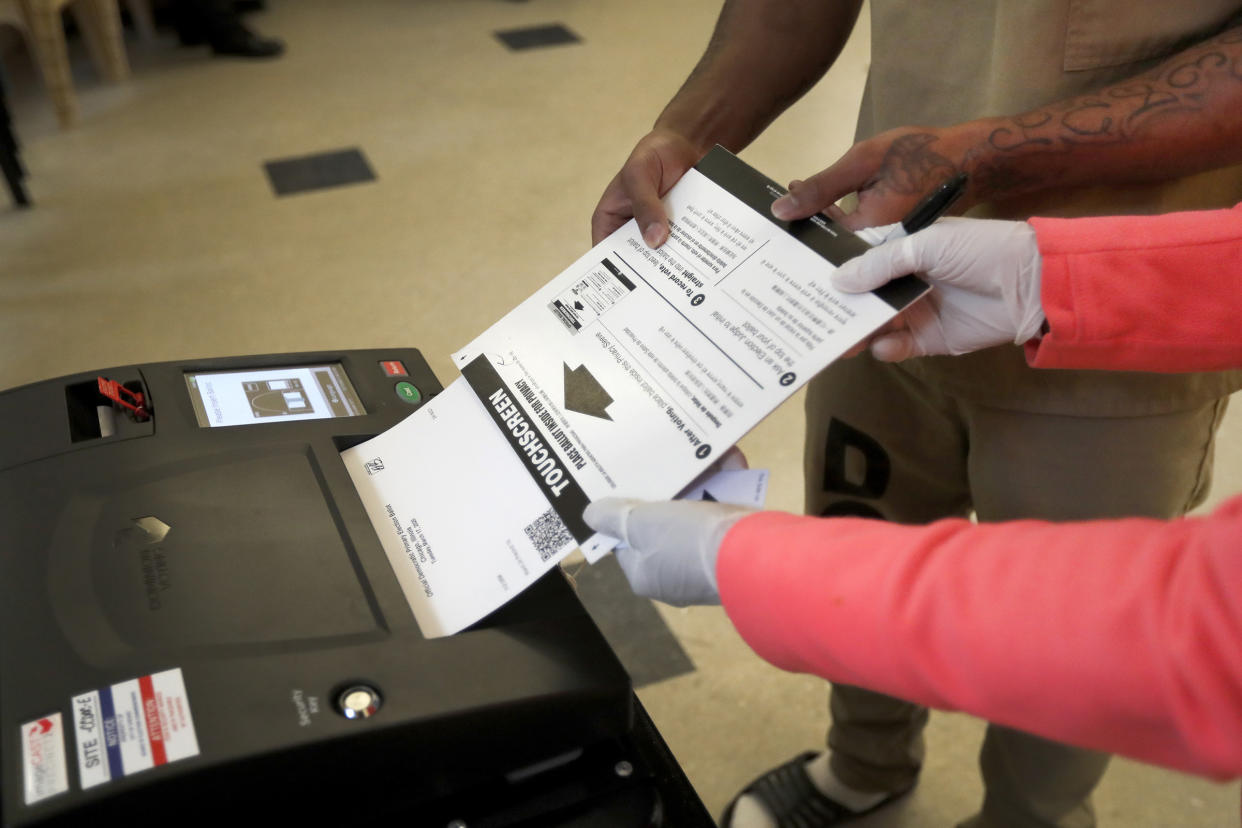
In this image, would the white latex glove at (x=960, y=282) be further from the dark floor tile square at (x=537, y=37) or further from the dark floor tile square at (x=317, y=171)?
the dark floor tile square at (x=537, y=37)

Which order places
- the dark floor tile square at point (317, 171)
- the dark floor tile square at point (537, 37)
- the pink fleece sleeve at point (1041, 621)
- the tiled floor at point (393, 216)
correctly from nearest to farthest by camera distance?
the pink fleece sleeve at point (1041, 621) → the tiled floor at point (393, 216) → the dark floor tile square at point (317, 171) → the dark floor tile square at point (537, 37)

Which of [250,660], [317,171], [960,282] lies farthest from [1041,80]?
[317,171]

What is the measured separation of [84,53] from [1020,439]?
3.55 m

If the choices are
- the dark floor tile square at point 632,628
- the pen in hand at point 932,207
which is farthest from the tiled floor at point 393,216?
the pen in hand at point 932,207

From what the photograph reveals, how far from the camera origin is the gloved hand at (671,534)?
0.57m

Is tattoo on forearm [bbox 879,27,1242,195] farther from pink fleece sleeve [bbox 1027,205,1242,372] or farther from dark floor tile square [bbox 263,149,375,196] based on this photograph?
dark floor tile square [bbox 263,149,375,196]

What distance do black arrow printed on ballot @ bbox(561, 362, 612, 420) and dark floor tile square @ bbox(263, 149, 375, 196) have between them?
2103mm

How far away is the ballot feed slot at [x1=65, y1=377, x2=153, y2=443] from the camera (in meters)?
0.68

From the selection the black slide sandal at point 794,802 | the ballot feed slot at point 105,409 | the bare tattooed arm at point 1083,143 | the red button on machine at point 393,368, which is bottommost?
the black slide sandal at point 794,802

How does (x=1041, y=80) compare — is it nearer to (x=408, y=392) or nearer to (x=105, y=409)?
(x=408, y=392)

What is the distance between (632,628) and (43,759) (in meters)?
1.09

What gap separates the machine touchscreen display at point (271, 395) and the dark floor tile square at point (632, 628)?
0.74 metres

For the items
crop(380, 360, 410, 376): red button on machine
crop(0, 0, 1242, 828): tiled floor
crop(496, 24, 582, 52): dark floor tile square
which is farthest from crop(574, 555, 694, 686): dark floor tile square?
crop(496, 24, 582, 52): dark floor tile square

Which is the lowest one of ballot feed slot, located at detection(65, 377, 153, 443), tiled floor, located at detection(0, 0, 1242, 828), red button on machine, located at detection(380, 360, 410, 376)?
red button on machine, located at detection(380, 360, 410, 376)
